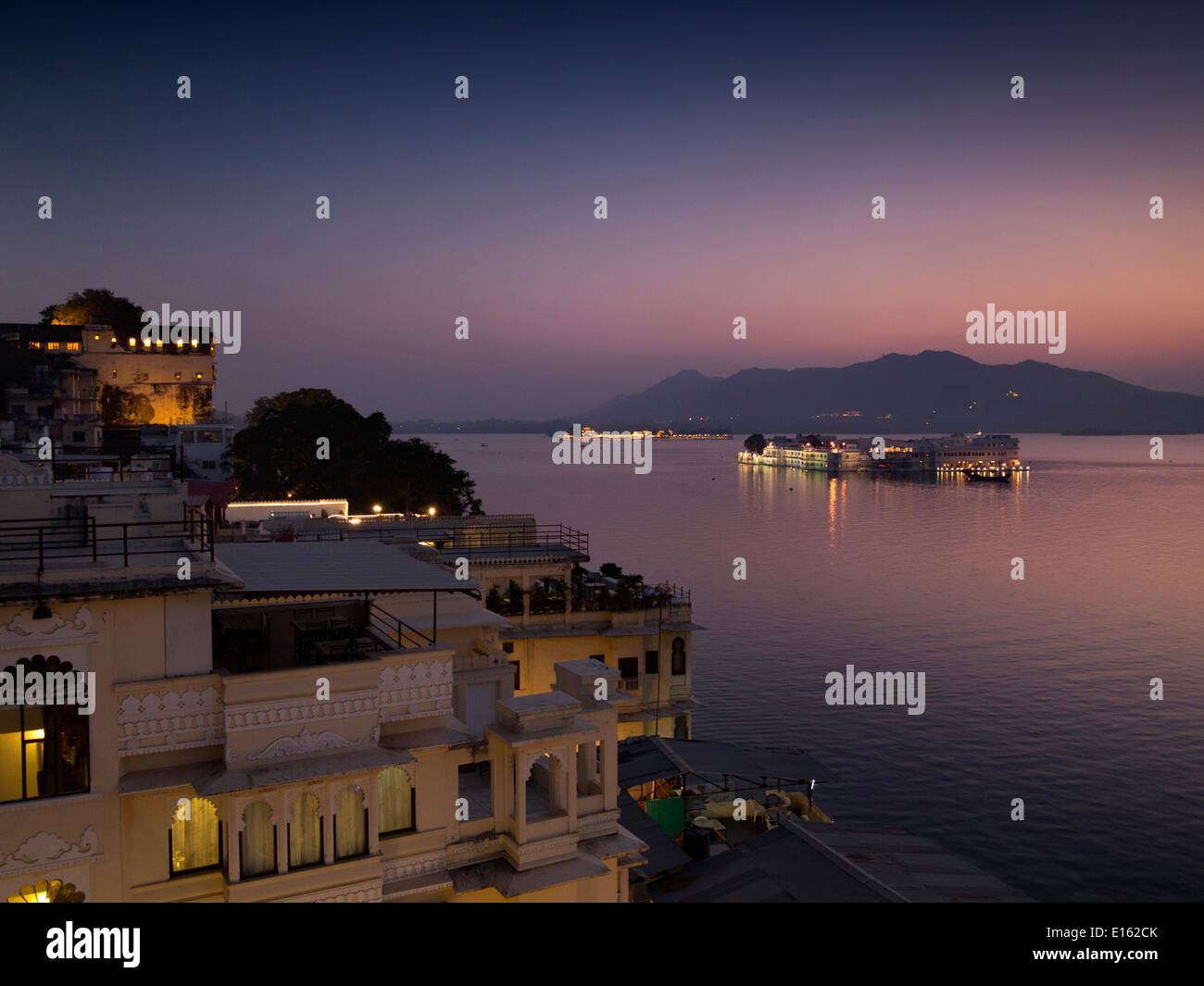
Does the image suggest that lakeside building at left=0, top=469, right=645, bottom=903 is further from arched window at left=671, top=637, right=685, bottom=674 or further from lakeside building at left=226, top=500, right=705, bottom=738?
arched window at left=671, top=637, right=685, bottom=674

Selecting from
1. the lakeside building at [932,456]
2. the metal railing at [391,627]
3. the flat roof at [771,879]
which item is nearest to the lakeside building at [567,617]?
the flat roof at [771,879]

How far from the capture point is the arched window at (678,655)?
1099 inches

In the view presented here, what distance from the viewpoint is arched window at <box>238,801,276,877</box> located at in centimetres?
920

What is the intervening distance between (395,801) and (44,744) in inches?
143

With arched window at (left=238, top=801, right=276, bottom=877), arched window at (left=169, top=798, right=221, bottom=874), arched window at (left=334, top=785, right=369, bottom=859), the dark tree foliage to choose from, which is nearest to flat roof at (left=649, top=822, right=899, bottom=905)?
arched window at (left=334, top=785, right=369, bottom=859)

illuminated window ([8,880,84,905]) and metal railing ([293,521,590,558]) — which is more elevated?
metal railing ([293,521,590,558])

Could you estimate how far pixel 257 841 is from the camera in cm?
929

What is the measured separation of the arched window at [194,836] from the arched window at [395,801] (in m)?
1.74

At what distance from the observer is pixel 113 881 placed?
8.91m

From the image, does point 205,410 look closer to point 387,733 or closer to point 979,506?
point 387,733

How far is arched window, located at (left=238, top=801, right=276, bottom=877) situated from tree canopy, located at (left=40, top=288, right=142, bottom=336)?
247ft

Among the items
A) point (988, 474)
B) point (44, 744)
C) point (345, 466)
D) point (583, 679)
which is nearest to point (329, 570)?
point (583, 679)
